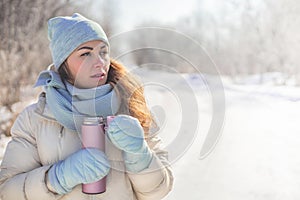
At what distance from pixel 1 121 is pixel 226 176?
10.4ft

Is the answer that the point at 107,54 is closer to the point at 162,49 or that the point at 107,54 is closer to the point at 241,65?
the point at 162,49

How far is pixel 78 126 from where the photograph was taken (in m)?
1.41

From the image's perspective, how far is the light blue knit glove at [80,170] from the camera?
131cm

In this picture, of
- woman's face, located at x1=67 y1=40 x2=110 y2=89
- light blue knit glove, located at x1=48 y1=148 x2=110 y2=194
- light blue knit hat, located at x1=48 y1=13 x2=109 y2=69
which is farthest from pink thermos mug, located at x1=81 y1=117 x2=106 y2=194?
light blue knit hat, located at x1=48 y1=13 x2=109 y2=69

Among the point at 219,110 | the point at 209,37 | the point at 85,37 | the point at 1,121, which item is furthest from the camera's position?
the point at 209,37

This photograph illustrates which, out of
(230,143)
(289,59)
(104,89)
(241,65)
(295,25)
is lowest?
(241,65)

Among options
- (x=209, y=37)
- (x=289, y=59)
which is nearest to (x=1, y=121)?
(x=289, y=59)

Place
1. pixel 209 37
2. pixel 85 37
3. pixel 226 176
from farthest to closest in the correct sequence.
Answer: pixel 209 37, pixel 226 176, pixel 85 37

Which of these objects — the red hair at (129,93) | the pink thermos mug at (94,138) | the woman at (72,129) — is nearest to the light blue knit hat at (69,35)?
the woman at (72,129)

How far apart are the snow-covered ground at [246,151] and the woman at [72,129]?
228 millimetres

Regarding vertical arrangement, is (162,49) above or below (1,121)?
above

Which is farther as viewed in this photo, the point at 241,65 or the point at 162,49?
the point at 241,65

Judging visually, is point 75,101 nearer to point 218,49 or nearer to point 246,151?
point 246,151

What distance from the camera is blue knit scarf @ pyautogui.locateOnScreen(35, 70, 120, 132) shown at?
139 cm
